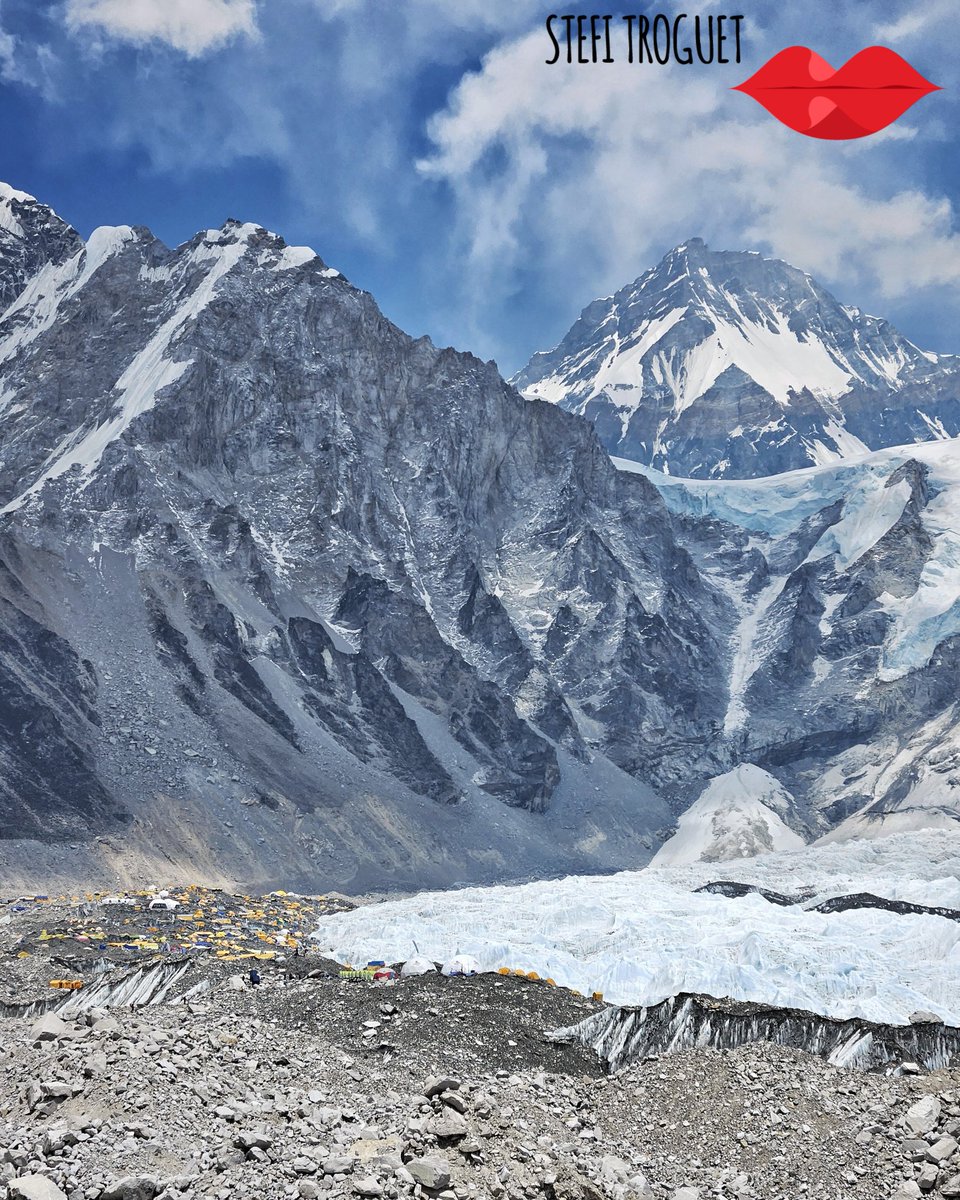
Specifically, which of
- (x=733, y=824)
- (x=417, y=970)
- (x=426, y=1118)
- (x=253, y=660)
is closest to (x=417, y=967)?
(x=417, y=970)

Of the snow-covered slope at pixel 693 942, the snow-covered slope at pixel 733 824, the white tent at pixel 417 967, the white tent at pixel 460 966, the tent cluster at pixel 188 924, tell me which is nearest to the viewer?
the white tent at pixel 460 966

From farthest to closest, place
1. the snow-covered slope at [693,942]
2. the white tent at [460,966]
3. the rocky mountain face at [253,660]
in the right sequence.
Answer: the rocky mountain face at [253,660] < the snow-covered slope at [693,942] < the white tent at [460,966]

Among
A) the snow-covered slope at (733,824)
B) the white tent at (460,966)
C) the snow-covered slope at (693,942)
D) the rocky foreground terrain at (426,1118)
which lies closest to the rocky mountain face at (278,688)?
the snow-covered slope at (733,824)

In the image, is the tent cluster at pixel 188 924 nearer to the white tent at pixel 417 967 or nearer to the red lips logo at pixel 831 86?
the white tent at pixel 417 967

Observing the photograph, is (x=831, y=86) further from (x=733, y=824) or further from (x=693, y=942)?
(x=733, y=824)

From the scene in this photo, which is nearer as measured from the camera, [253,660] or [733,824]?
[253,660]

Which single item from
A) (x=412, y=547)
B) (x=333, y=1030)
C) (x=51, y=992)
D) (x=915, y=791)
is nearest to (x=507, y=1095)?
(x=333, y=1030)

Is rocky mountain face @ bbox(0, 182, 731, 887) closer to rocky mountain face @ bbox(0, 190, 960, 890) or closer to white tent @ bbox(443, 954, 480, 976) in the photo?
rocky mountain face @ bbox(0, 190, 960, 890)
